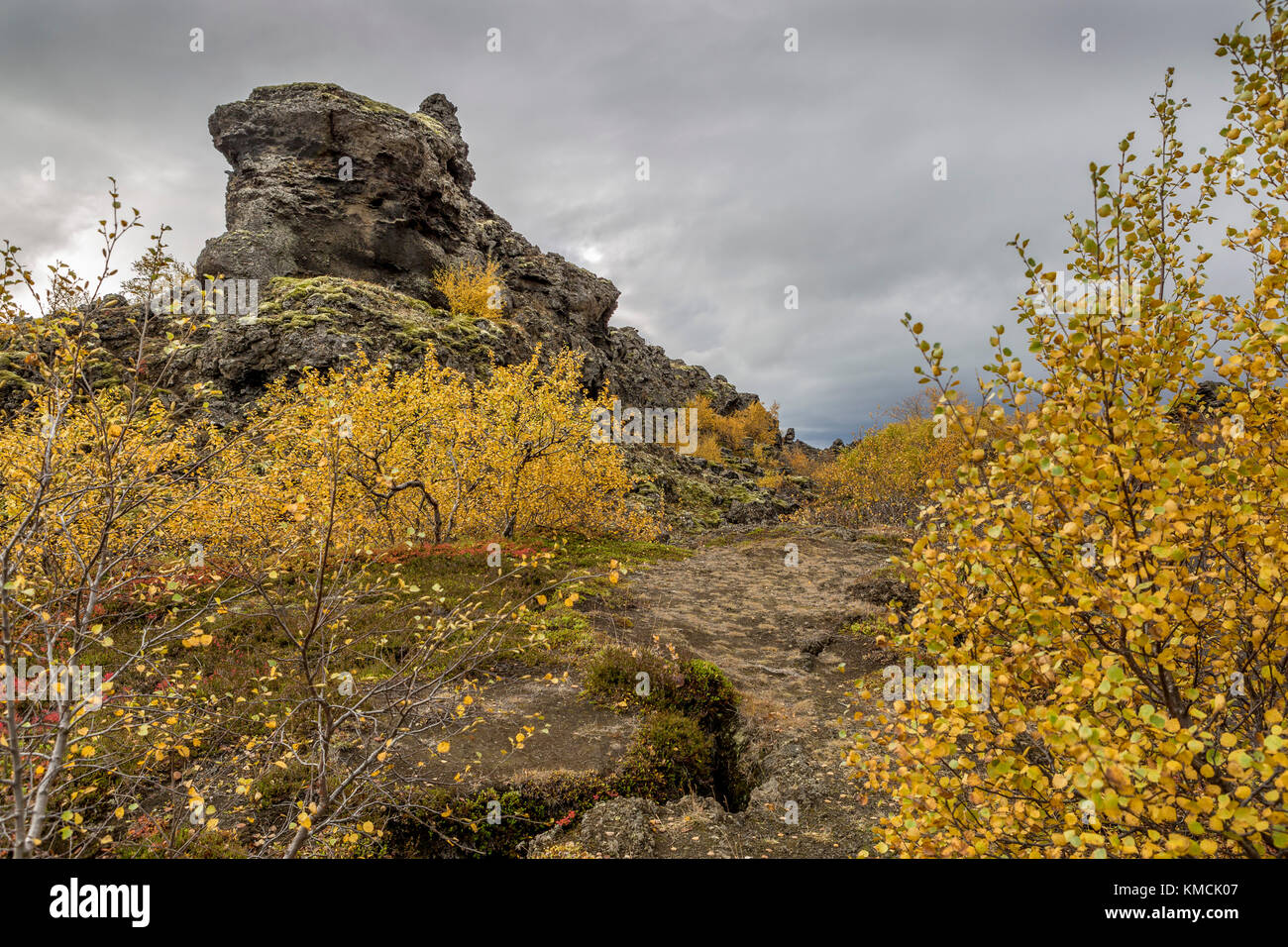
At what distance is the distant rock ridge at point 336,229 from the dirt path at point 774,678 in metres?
20.6

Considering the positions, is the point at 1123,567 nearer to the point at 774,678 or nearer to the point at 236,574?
the point at 236,574

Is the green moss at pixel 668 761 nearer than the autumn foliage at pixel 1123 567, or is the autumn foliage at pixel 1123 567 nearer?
the autumn foliage at pixel 1123 567

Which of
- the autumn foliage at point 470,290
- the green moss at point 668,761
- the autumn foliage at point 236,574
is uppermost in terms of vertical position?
the autumn foliage at point 470,290

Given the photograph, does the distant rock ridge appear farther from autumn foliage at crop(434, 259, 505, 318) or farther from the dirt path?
the dirt path

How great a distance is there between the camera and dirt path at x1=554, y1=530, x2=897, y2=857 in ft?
20.2

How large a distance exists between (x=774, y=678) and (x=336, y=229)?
137ft

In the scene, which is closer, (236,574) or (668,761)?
(236,574)

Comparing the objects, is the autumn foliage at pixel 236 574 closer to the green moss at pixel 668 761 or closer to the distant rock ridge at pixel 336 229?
the green moss at pixel 668 761

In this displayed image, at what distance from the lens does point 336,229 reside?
37875 mm

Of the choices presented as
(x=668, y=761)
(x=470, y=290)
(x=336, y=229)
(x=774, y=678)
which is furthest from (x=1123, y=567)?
(x=336, y=229)

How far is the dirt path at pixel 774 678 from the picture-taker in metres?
6.16

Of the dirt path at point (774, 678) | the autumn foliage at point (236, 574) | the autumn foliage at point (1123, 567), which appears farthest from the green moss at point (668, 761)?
the autumn foliage at point (1123, 567)

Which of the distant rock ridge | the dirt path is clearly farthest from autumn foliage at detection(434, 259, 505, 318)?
the dirt path

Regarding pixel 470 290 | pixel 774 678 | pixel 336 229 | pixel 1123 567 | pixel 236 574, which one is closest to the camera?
pixel 1123 567
